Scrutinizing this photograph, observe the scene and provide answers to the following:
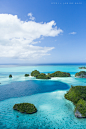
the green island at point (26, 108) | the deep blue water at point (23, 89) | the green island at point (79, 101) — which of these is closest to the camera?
the green island at point (79, 101)

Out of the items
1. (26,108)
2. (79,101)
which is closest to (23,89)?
(26,108)

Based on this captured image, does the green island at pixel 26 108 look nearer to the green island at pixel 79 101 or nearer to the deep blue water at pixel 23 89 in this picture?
the green island at pixel 79 101

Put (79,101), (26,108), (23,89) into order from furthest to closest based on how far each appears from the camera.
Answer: (23,89), (79,101), (26,108)

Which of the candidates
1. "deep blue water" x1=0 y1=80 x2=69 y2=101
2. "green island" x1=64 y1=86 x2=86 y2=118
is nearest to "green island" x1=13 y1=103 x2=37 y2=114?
"green island" x1=64 y1=86 x2=86 y2=118

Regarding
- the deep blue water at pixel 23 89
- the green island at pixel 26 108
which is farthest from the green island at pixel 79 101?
the deep blue water at pixel 23 89

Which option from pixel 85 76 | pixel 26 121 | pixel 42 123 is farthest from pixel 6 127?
pixel 85 76

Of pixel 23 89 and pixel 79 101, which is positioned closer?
pixel 79 101

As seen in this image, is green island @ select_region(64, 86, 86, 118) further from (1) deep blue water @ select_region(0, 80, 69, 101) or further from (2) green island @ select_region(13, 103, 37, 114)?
(1) deep blue water @ select_region(0, 80, 69, 101)

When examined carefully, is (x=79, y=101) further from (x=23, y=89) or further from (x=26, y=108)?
(x=23, y=89)

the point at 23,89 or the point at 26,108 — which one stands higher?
the point at 26,108

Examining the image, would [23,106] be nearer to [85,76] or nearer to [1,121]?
[1,121]

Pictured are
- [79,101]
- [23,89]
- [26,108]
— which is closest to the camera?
[26,108]

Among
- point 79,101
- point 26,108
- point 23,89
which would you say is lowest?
point 23,89
